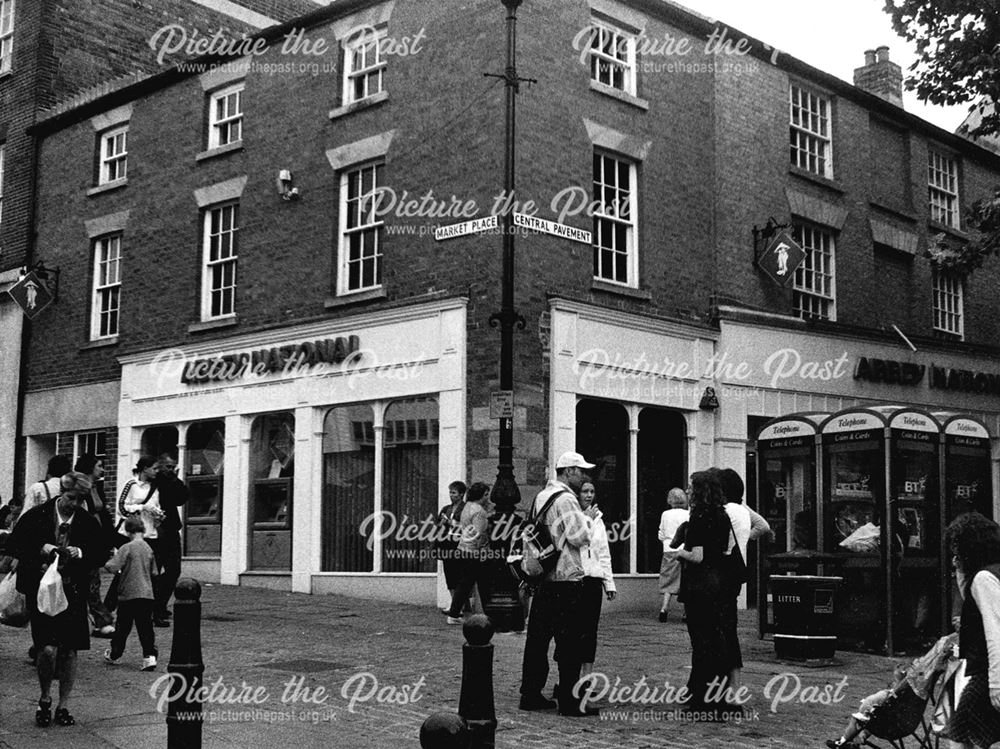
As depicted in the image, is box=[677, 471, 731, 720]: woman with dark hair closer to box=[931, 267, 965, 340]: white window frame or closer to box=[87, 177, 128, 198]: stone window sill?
box=[931, 267, 965, 340]: white window frame

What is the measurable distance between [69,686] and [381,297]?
34.0ft

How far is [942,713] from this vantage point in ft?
20.8

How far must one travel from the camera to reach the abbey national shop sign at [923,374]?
2151cm

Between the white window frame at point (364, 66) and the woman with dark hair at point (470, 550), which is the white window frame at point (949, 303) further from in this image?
the woman with dark hair at point (470, 550)

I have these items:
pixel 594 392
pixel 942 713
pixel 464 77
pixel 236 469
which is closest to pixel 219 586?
pixel 236 469

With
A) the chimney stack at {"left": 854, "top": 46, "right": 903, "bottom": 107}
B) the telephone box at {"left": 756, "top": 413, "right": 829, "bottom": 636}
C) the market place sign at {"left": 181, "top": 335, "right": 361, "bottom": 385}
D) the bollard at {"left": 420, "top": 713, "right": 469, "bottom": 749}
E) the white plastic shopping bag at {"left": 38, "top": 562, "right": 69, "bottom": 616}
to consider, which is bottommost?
the bollard at {"left": 420, "top": 713, "right": 469, "bottom": 749}

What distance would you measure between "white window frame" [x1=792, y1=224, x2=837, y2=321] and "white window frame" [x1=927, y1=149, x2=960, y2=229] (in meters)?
3.53

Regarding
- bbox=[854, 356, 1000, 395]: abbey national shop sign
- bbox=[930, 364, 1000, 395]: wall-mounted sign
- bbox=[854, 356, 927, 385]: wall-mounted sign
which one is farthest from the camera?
bbox=[930, 364, 1000, 395]: wall-mounted sign

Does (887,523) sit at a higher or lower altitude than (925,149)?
lower

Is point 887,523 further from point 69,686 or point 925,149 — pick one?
point 925,149

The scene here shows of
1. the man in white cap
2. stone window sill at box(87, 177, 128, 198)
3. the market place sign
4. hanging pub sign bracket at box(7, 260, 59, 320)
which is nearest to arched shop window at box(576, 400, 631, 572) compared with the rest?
the market place sign

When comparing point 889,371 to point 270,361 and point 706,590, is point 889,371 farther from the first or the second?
point 706,590

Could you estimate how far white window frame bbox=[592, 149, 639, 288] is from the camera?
18.1 metres

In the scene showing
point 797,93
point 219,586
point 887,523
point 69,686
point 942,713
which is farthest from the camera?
point 797,93
